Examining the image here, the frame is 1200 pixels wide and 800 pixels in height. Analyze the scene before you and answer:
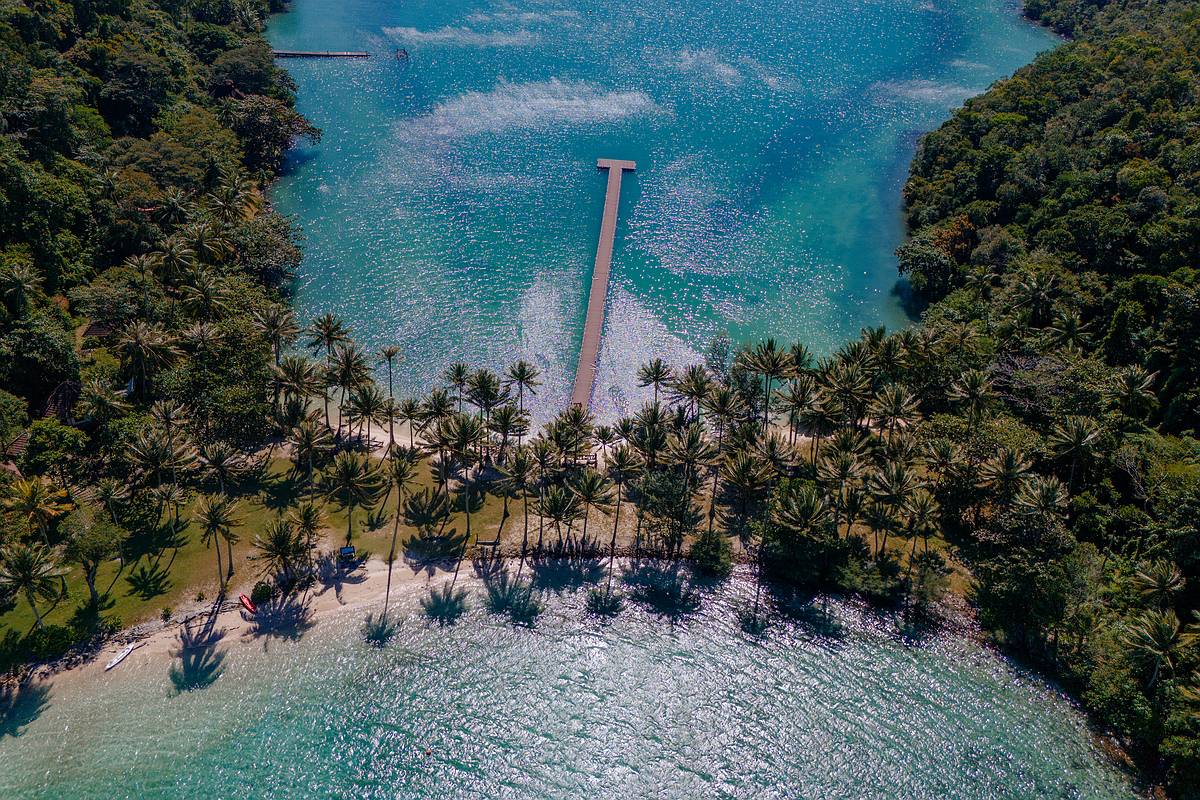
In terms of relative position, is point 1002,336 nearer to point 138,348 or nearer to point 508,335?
point 508,335

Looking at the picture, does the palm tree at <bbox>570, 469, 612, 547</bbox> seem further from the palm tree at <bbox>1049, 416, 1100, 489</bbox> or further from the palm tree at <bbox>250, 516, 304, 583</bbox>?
the palm tree at <bbox>1049, 416, 1100, 489</bbox>

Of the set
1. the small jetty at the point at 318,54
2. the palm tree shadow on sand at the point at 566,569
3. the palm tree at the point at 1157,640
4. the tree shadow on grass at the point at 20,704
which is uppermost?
the small jetty at the point at 318,54

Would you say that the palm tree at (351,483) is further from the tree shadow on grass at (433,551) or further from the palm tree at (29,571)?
the palm tree at (29,571)

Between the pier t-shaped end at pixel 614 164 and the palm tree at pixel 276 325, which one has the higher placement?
the pier t-shaped end at pixel 614 164

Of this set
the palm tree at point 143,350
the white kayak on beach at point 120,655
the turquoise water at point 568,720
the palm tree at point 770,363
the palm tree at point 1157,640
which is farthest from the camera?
the palm tree at point 770,363

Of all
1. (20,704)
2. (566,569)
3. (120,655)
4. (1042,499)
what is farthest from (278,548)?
(1042,499)

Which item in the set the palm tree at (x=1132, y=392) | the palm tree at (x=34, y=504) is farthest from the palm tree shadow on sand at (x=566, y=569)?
the palm tree at (x=1132, y=392)
